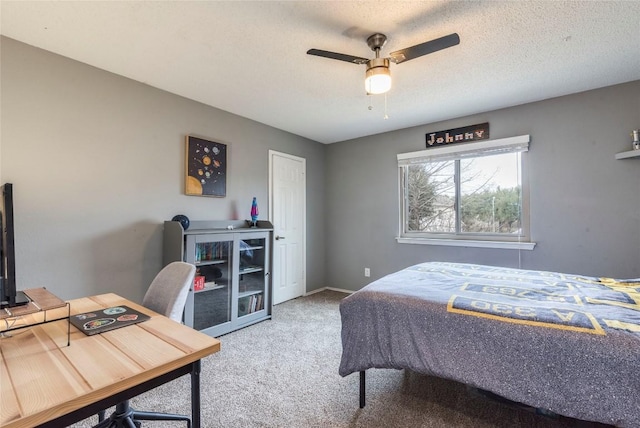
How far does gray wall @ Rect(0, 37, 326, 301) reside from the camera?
2.07 m

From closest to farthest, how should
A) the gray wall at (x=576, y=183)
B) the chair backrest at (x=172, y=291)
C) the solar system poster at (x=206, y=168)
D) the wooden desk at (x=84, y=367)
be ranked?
the wooden desk at (x=84, y=367)
the chair backrest at (x=172, y=291)
the gray wall at (x=576, y=183)
the solar system poster at (x=206, y=168)

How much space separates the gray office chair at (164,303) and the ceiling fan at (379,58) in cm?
155

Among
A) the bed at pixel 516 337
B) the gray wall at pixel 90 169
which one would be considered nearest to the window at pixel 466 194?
the bed at pixel 516 337

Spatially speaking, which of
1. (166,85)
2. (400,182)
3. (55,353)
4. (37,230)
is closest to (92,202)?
(37,230)

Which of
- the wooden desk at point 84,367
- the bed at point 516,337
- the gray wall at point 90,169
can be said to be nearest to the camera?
the wooden desk at point 84,367

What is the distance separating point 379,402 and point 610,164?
3.02 meters

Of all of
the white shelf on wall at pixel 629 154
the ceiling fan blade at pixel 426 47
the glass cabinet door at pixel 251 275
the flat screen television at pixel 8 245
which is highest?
the ceiling fan blade at pixel 426 47

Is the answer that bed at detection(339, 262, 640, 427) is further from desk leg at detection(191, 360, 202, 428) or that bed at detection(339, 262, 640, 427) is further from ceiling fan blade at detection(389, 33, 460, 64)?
ceiling fan blade at detection(389, 33, 460, 64)

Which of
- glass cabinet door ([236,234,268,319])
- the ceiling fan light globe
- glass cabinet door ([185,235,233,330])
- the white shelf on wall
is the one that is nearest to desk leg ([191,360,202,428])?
Answer: glass cabinet door ([185,235,233,330])

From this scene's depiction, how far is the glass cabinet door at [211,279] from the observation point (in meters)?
2.70

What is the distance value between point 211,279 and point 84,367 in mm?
2087

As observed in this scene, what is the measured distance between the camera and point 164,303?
5.38 feet

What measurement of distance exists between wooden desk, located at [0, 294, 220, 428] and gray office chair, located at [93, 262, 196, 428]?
362 mm

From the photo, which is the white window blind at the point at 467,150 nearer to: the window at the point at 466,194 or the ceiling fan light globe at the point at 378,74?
the window at the point at 466,194
